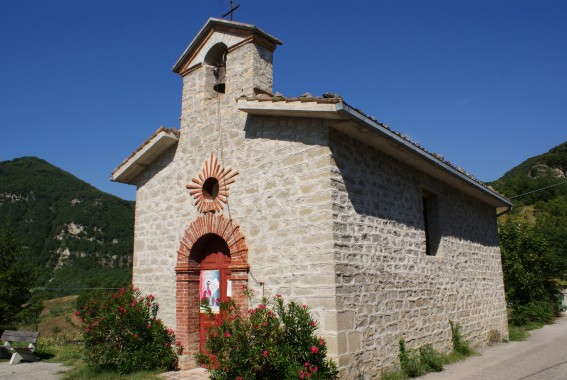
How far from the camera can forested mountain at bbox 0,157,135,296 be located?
44.3 m

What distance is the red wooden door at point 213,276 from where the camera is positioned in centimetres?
764

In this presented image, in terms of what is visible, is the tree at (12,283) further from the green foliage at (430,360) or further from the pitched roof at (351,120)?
the green foliage at (430,360)

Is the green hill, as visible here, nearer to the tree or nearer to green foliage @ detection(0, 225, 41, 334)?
green foliage @ detection(0, 225, 41, 334)

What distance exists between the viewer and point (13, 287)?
14828 mm

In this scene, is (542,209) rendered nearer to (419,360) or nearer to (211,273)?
(419,360)

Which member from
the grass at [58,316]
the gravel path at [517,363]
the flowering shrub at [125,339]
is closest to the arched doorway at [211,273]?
the flowering shrub at [125,339]

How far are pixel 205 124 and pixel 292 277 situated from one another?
3532mm

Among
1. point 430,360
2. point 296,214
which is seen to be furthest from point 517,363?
point 296,214

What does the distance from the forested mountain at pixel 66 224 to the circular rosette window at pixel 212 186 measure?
3531 cm

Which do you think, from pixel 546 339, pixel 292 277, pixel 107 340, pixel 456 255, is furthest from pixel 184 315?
pixel 546 339

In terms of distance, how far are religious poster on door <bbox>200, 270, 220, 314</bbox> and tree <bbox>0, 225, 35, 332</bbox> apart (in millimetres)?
9938

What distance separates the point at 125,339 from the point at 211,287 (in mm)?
1792

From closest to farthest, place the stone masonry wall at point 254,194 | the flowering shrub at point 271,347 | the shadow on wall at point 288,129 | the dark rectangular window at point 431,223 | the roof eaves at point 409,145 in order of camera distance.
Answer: the flowering shrub at point 271,347
the roof eaves at point 409,145
the stone masonry wall at point 254,194
the shadow on wall at point 288,129
the dark rectangular window at point 431,223

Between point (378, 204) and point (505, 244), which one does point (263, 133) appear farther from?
point (505, 244)
